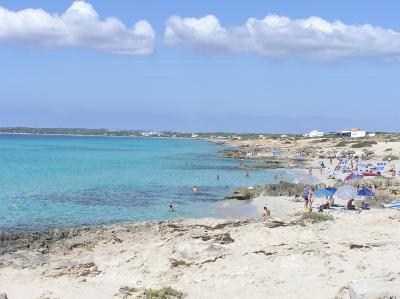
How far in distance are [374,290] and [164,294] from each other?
645 centimetres

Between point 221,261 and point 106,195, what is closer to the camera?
point 221,261

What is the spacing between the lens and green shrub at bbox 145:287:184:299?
1359 centimetres

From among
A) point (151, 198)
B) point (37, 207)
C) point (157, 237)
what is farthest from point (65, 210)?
point (157, 237)

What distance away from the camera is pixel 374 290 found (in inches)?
346

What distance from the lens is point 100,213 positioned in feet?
109

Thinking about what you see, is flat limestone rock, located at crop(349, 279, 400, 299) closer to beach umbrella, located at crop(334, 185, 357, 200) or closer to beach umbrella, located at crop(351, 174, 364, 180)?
beach umbrella, located at crop(334, 185, 357, 200)

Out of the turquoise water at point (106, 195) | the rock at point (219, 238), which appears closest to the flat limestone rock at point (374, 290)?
the rock at point (219, 238)

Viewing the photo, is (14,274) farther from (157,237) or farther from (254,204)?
(254,204)

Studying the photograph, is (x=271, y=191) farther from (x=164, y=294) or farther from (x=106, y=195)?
(x=164, y=294)

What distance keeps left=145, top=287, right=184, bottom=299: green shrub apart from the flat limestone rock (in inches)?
225

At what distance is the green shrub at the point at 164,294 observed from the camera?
1359 centimetres

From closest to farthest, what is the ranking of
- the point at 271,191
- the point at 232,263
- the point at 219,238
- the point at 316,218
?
the point at 232,263 < the point at 219,238 < the point at 316,218 < the point at 271,191

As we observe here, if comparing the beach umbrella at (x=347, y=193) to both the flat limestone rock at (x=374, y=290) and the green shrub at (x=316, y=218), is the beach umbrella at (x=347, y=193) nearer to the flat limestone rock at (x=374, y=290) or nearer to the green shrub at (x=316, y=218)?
the green shrub at (x=316, y=218)

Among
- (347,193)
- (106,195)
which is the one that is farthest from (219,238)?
(106,195)
